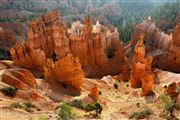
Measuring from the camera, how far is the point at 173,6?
414 ft

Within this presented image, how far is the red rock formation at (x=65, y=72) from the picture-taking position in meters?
45.0

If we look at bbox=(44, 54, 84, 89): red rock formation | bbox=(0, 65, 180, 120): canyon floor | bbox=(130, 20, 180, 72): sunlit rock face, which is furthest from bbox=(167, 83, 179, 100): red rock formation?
bbox=(130, 20, 180, 72): sunlit rock face

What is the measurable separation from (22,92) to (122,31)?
75571 mm

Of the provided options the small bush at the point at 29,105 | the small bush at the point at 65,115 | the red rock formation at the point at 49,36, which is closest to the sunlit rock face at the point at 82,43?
the red rock formation at the point at 49,36

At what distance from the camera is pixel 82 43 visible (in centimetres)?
6688

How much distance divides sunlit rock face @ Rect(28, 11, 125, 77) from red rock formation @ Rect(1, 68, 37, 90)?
1809 centimetres

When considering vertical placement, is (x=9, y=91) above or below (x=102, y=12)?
above

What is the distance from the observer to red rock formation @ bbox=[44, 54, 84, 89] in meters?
45.0

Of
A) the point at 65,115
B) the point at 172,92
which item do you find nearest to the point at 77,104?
the point at 65,115

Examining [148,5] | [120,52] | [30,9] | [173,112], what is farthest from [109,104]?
[148,5]

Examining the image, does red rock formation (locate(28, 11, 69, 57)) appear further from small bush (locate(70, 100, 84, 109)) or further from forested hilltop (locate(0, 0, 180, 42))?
forested hilltop (locate(0, 0, 180, 42))

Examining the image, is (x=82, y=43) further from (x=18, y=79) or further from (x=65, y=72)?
(x=18, y=79)

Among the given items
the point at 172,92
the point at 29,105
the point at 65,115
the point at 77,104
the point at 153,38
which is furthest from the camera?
the point at 153,38

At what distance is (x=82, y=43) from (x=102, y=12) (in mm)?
91769
